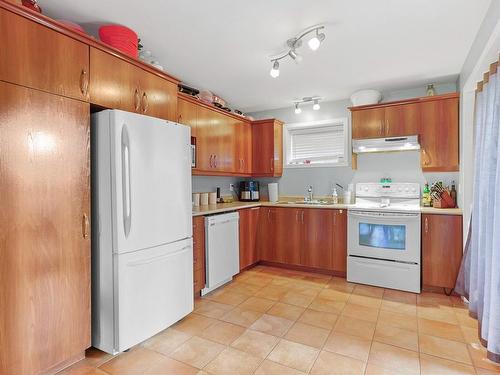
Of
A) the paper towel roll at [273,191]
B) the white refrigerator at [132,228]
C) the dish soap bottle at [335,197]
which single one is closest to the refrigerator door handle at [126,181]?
the white refrigerator at [132,228]

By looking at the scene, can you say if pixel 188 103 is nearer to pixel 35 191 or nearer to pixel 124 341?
pixel 35 191

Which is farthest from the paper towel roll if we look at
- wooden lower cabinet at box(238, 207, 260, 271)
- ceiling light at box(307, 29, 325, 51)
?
ceiling light at box(307, 29, 325, 51)

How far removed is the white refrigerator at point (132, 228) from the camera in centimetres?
190

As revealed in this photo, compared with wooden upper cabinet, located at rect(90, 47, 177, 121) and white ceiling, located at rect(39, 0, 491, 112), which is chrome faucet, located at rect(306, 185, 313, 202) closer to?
white ceiling, located at rect(39, 0, 491, 112)

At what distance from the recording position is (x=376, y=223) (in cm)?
321

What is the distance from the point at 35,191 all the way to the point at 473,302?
3508 millimetres

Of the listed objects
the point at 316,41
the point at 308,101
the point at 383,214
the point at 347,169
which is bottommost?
the point at 383,214

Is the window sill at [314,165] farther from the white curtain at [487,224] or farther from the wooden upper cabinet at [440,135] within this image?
the white curtain at [487,224]

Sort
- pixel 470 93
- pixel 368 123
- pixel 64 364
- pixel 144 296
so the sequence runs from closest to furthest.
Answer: pixel 64 364 < pixel 144 296 < pixel 470 93 < pixel 368 123

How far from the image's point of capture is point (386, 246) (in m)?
3.18

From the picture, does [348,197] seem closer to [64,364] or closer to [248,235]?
[248,235]

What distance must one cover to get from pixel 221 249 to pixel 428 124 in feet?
9.34

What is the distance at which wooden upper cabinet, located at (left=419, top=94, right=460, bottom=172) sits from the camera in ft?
10.3

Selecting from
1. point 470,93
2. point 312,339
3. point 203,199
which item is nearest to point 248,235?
point 203,199
